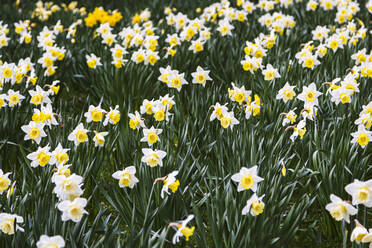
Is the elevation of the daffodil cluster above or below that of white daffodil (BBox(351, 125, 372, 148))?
below

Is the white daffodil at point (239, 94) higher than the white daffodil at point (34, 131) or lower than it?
higher

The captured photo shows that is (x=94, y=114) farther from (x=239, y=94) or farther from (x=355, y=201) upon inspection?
(x=355, y=201)

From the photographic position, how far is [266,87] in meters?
3.17

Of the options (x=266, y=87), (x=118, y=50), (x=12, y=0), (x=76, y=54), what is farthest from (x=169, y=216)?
(x=12, y=0)

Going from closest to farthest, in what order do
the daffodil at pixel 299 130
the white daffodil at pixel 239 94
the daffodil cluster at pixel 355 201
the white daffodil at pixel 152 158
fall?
the daffodil cluster at pixel 355 201, the white daffodil at pixel 152 158, the daffodil at pixel 299 130, the white daffodil at pixel 239 94

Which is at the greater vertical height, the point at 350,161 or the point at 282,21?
the point at 282,21

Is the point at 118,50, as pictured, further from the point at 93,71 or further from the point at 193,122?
the point at 193,122

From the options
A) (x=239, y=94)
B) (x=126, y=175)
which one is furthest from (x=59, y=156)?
(x=239, y=94)

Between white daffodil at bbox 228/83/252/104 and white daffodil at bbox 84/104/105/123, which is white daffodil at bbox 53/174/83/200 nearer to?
white daffodil at bbox 84/104/105/123

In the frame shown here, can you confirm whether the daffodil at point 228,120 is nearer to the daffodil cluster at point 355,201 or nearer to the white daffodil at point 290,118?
the white daffodil at point 290,118

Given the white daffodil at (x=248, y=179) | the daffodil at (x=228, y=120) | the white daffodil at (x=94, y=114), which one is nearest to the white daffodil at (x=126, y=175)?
the white daffodil at (x=248, y=179)

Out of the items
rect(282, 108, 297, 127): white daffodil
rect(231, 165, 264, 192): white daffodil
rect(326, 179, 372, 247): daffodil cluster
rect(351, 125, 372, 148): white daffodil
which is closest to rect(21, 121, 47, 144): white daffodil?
rect(231, 165, 264, 192): white daffodil

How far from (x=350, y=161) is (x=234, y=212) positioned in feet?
2.52

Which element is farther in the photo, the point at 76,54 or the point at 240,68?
the point at 76,54
